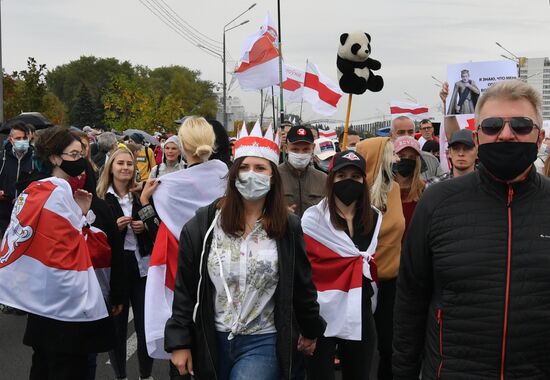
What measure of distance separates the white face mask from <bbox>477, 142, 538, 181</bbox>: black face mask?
385cm

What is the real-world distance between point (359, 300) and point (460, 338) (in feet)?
6.86

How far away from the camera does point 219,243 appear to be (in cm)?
353

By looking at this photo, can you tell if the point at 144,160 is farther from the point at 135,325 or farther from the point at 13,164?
the point at 135,325

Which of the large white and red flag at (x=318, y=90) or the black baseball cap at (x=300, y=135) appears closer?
the black baseball cap at (x=300, y=135)

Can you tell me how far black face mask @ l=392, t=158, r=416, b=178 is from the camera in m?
5.68

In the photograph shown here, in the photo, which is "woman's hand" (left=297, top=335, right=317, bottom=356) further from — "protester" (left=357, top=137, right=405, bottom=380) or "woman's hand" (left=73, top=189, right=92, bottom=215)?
"woman's hand" (left=73, top=189, right=92, bottom=215)

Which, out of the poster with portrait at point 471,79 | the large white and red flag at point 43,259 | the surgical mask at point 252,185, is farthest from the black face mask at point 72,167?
the poster with portrait at point 471,79

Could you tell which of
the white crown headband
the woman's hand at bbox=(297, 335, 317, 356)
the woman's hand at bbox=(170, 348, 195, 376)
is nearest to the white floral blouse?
the woman's hand at bbox=(170, 348, 195, 376)

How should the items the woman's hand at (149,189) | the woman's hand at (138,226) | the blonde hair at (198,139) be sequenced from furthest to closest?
the woman's hand at (138,226), the woman's hand at (149,189), the blonde hair at (198,139)

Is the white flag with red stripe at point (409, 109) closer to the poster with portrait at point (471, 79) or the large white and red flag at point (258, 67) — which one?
the large white and red flag at point (258, 67)

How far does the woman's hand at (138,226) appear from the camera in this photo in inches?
217

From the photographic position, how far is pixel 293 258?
354 centimetres

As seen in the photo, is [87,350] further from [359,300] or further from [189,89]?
[189,89]

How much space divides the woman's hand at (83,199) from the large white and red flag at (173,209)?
0.49 metres
